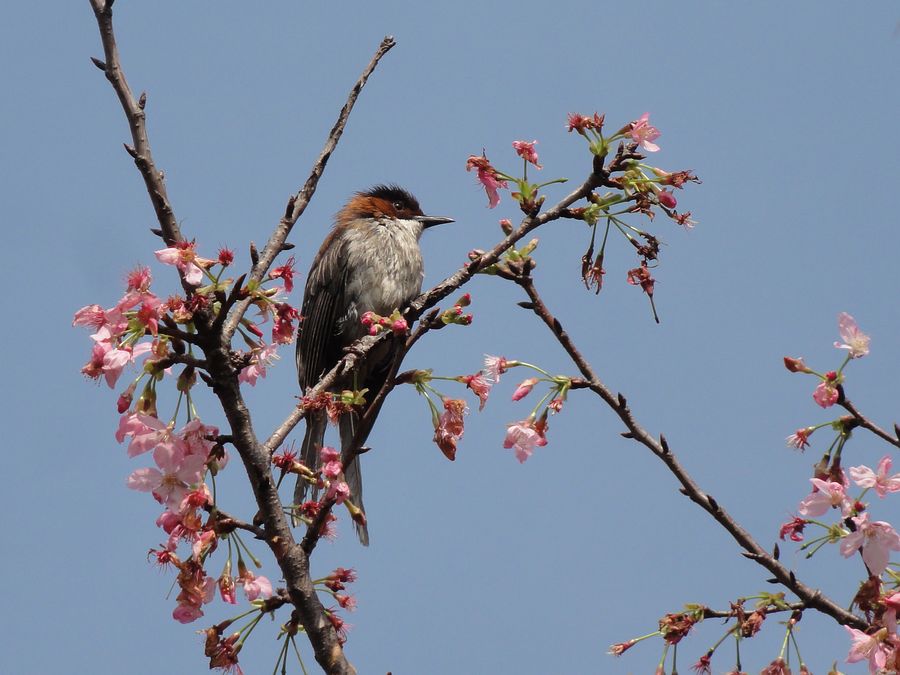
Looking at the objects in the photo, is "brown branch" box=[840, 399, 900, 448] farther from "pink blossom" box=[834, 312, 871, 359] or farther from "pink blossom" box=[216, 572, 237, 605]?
"pink blossom" box=[216, 572, 237, 605]

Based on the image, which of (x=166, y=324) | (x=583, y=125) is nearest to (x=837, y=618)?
(x=583, y=125)

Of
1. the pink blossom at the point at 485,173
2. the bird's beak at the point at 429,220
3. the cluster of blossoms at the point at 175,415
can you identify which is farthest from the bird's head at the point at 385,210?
the cluster of blossoms at the point at 175,415

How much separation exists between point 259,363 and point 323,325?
152 inches

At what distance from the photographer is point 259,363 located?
3828mm

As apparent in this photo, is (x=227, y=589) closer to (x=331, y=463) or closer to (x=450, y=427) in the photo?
(x=331, y=463)

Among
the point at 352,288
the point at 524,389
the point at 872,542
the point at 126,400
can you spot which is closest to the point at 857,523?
the point at 872,542

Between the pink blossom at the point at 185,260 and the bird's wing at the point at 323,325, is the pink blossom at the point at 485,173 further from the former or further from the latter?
the bird's wing at the point at 323,325

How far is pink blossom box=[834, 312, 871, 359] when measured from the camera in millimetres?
3514

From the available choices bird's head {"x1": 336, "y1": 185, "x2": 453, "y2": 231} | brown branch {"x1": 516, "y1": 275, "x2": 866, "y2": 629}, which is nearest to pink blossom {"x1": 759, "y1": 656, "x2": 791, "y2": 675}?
brown branch {"x1": 516, "y1": 275, "x2": 866, "y2": 629}

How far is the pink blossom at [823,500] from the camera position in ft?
11.1

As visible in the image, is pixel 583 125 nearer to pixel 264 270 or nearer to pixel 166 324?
pixel 264 270

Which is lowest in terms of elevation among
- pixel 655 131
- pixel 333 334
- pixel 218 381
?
pixel 218 381

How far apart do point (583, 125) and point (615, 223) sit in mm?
399

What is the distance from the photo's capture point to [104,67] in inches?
124
